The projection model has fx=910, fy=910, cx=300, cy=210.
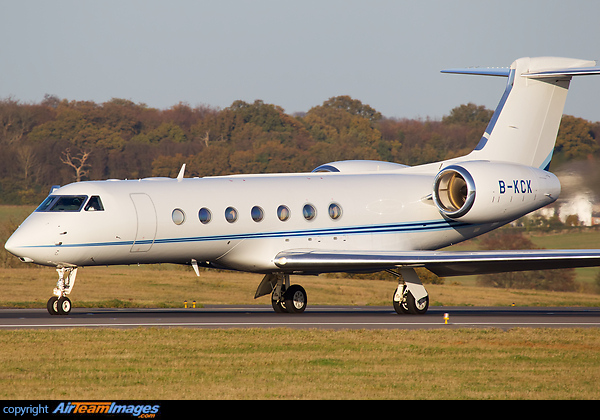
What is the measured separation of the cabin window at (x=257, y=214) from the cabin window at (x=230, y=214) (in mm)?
477

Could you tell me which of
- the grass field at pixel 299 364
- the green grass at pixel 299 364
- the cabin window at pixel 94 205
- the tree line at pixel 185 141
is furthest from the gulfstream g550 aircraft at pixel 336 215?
the tree line at pixel 185 141

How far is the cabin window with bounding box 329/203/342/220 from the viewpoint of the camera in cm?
2355

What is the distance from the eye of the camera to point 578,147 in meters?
36.3

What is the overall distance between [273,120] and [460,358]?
6875cm

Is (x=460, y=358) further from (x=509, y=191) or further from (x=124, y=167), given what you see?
(x=124, y=167)

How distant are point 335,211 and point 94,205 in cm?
639

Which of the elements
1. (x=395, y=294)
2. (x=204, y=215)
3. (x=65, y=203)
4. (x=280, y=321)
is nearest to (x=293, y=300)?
(x=395, y=294)

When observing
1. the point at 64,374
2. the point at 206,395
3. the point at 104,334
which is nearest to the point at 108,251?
the point at 104,334

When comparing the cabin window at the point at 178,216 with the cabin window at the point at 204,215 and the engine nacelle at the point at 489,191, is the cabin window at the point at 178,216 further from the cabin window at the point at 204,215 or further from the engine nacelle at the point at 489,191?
the engine nacelle at the point at 489,191

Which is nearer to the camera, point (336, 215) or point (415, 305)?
point (415, 305)
